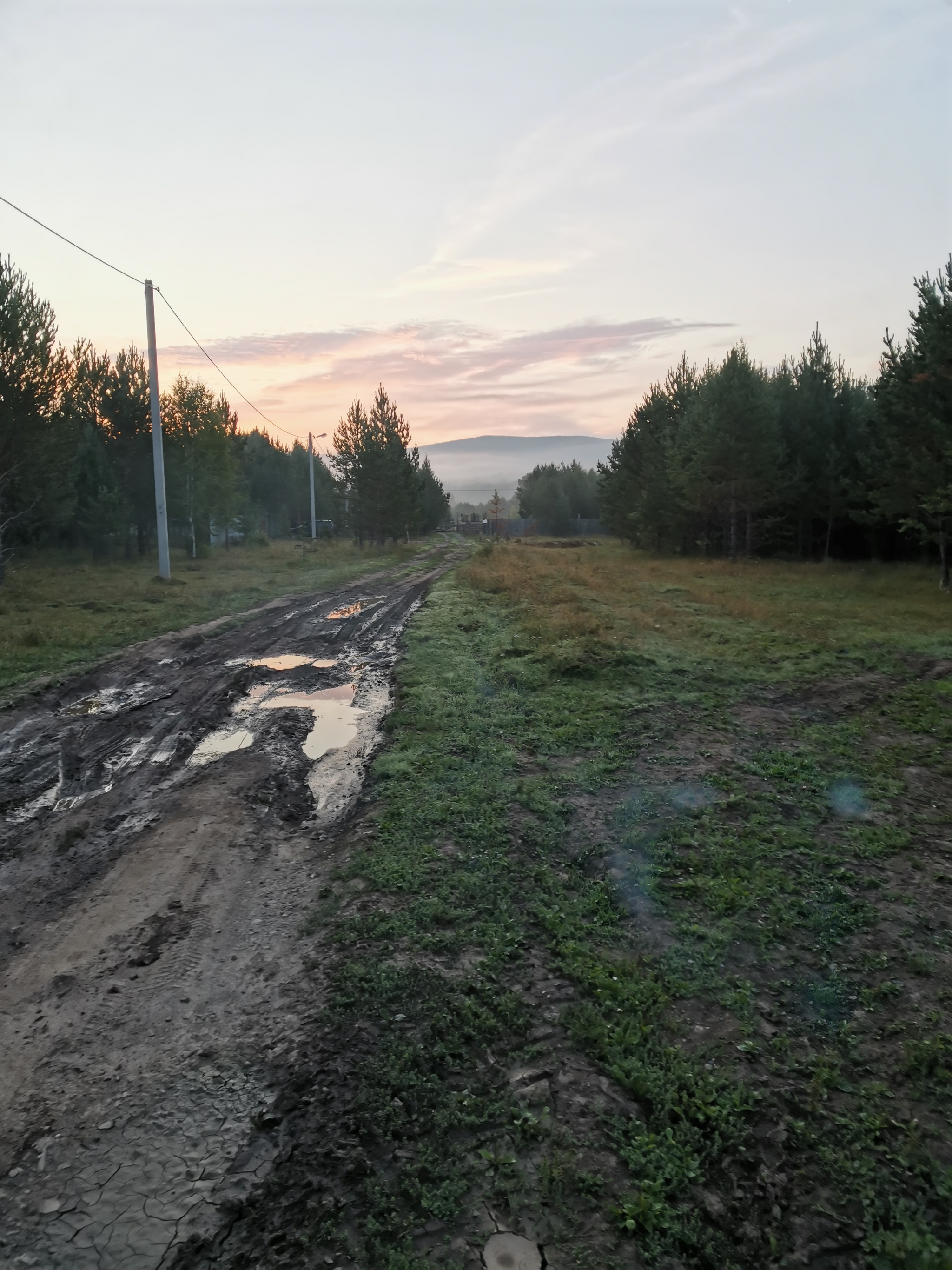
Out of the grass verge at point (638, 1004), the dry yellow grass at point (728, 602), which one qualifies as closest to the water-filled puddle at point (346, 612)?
the dry yellow grass at point (728, 602)

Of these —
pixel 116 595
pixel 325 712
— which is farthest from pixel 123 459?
pixel 325 712

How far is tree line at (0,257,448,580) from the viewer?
22.8 m

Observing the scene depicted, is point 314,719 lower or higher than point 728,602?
lower

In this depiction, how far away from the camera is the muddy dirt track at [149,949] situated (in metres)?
2.70

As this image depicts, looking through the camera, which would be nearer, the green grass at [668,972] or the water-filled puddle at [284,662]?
the green grass at [668,972]

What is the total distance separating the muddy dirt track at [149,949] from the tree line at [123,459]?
17731 millimetres

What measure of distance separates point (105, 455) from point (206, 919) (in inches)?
1259

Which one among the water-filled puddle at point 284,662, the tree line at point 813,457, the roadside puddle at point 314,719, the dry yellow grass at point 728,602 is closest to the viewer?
the roadside puddle at point 314,719

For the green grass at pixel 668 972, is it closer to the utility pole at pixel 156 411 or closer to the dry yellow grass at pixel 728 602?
the dry yellow grass at pixel 728 602

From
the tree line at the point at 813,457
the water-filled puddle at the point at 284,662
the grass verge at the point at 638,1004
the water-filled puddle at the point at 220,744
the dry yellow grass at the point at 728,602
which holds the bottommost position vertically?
the grass verge at the point at 638,1004

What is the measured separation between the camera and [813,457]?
100.0ft

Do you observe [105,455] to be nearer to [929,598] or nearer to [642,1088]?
[929,598]

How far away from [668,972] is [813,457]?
30809mm

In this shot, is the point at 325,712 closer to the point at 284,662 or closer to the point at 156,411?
the point at 284,662
